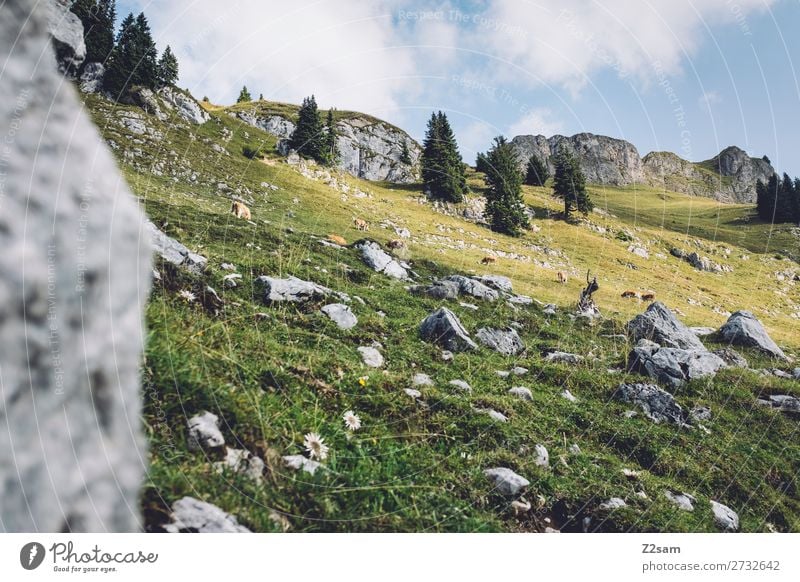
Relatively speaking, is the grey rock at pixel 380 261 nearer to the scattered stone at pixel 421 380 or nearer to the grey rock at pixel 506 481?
the scattered stone at pixel 421 380

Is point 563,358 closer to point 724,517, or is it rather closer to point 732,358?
point 724,517

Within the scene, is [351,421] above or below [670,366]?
above

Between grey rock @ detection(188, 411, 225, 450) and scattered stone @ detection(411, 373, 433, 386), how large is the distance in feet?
9.21

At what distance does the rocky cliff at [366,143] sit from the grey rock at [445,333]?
2019 inches

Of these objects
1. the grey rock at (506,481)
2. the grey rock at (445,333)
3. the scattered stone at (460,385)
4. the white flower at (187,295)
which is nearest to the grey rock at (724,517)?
the grey rock at (506,481)

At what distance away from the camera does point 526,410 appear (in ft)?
18.9

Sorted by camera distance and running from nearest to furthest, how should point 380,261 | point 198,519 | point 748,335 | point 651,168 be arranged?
point 198,519, point 380,261, point 748,335, point 651,168

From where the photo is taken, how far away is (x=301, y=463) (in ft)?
9.80

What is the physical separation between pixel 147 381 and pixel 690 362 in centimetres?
1070

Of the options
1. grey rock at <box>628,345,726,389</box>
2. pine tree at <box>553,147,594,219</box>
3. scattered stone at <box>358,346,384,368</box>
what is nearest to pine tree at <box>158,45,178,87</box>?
scattered stone at <box>358,346,384,368</box>

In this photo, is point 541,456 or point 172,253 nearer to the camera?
point 541,456

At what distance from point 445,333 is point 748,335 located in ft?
44.4

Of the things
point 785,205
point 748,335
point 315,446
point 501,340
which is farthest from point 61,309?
point 785,205

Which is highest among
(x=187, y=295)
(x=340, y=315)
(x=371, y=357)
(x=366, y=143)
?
(x=366, y=143)
